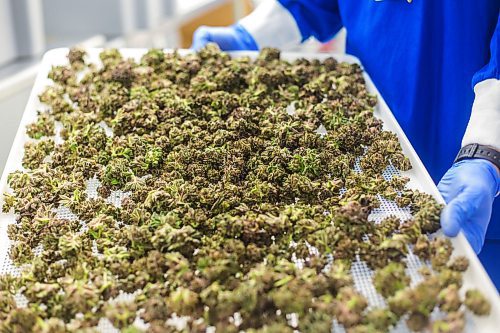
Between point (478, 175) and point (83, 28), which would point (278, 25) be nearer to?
point (478, 175)

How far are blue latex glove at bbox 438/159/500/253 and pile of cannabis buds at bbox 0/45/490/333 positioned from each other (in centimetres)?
3

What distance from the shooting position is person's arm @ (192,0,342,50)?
1.80 m

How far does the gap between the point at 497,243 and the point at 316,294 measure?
0.85 metres

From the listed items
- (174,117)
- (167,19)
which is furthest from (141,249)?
(167,19)

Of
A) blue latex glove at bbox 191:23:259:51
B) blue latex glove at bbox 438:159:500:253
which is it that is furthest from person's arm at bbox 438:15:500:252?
blue latex glove at bbox 191:23:259:51

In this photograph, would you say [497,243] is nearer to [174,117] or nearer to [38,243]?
[174,117]

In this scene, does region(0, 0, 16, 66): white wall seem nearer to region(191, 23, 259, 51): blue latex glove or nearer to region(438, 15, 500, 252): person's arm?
region(191, 23, 259, 51): blue latex glove

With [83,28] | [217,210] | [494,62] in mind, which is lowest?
[83,28]

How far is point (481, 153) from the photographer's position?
1.19 metres

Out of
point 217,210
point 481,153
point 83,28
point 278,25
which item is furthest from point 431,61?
point 83,28

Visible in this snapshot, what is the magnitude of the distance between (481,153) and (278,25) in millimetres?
846

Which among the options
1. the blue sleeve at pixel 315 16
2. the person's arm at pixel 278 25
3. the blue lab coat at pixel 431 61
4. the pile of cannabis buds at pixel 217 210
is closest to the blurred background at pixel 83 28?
the pile of cannabis buds at pixel 217 210

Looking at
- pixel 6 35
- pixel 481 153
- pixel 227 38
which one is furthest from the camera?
pixel 6 35

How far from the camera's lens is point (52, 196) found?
3.74 ft
